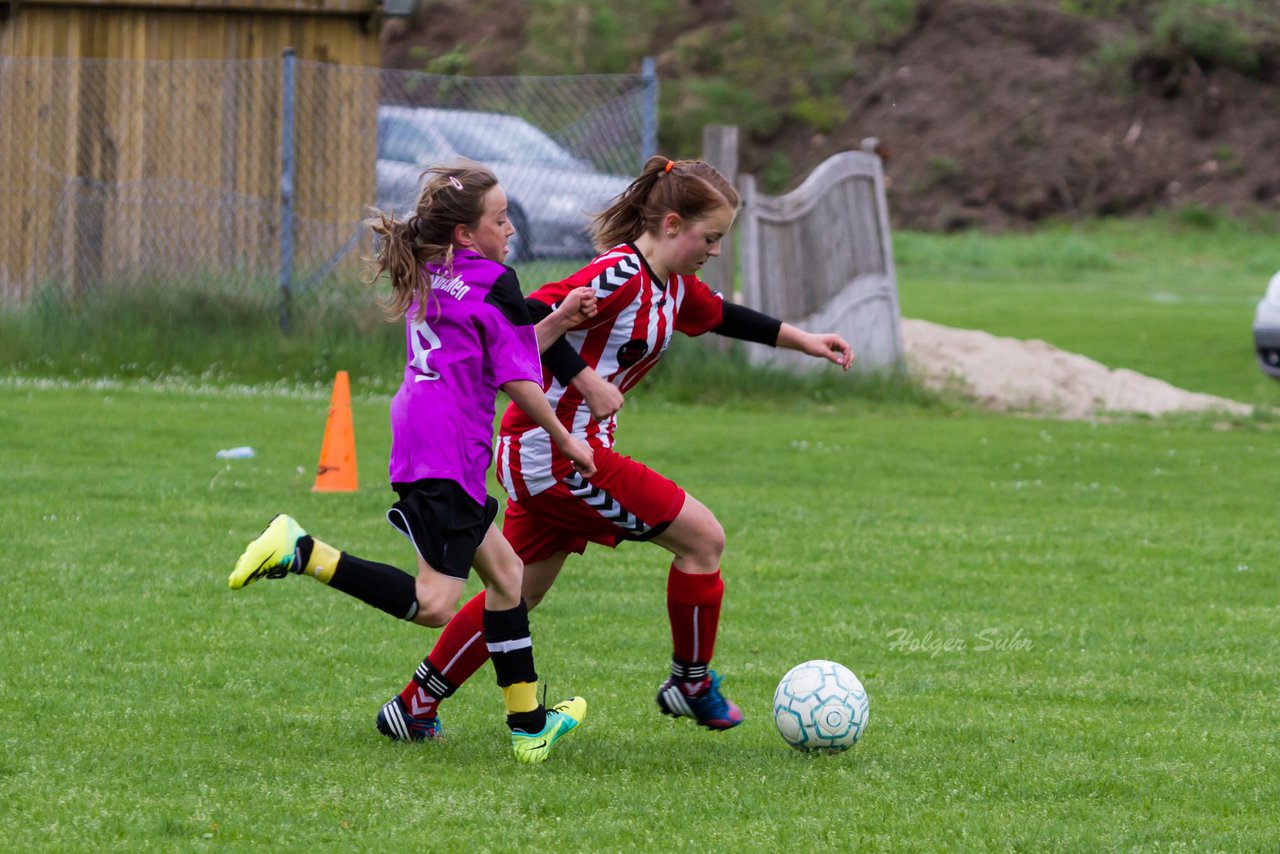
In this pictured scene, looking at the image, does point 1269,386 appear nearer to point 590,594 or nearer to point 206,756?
point 590,594

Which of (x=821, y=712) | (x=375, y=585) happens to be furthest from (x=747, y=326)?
(x=375, y=585)

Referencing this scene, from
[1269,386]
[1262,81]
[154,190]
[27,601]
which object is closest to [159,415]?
[154,190]

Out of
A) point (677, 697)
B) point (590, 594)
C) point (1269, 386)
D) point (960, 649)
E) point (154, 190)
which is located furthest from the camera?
point (1269, 386)

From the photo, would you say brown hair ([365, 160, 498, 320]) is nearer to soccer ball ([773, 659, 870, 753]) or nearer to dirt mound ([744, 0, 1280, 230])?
soccer ball ([773, 659, 870, 753])

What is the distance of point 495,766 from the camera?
471cm

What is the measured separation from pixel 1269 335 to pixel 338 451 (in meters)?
8.33

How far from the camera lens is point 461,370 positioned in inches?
185

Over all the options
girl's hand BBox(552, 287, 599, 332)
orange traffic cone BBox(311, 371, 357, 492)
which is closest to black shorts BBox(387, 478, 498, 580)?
girl's hand BBox(552, 287, 599, 332)

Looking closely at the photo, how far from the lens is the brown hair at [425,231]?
4.73 m

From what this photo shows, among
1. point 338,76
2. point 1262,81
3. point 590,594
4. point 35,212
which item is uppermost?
point 1262,81

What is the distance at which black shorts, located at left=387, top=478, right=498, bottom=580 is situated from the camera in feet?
15.1

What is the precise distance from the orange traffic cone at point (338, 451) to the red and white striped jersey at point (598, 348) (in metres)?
4.01

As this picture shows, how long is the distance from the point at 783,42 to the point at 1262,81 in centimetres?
1061

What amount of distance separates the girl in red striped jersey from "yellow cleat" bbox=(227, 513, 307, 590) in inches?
24.6
